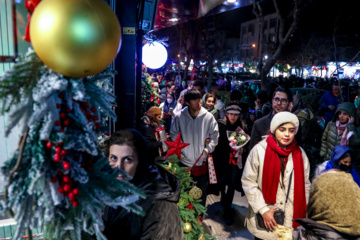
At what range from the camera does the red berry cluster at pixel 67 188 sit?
3.93 ft

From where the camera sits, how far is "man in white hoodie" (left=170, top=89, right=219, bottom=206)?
5039mm

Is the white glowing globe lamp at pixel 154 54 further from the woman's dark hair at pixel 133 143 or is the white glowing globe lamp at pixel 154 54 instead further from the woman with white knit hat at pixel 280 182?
the woman's dark hair at pixel 133 143

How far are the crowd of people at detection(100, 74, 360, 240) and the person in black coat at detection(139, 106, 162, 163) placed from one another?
17 millimetres

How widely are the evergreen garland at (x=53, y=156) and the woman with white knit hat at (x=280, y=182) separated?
7.65 ft

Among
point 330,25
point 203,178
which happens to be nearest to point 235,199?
point 203,178

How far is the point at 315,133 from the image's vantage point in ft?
21.3

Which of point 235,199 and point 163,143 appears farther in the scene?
point 235,199

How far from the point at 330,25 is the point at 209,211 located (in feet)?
71.6

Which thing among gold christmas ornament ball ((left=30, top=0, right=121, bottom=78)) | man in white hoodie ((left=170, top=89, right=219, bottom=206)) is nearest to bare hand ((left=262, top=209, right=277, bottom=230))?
man in white hoodie ((left=170, top=89, right=219, bottom=206))

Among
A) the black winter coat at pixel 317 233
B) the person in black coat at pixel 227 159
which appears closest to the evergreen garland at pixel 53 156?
the black winter coat at pixel 317 233

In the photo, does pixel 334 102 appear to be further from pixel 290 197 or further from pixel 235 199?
pixel 290 197

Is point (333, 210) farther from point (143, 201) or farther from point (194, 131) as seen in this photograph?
point (194, 131)

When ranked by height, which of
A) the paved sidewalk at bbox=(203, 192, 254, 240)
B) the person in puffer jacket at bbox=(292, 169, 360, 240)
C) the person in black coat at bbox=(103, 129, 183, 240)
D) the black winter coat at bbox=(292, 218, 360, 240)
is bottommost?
the paved sidewalk at bbox=(203, 192, 254, 240)

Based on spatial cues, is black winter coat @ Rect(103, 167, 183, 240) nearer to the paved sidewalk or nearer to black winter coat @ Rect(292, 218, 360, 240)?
black winter coat @ Rect(292, 218, 360, 240)
